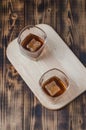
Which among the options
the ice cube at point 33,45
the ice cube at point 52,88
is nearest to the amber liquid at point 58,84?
the ice cube at point 52,88

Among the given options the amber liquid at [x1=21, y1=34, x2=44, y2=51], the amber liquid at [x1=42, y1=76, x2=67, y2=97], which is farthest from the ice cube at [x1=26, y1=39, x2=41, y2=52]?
the amber liquid at [x1=42, y1=76, x2=67, y2=97]

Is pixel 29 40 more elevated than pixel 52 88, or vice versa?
pixel 29 40

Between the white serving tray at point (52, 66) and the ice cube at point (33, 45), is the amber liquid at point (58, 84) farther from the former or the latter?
the ice cube at point (33, 45)

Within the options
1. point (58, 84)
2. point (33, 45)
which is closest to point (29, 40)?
point (33, 45)

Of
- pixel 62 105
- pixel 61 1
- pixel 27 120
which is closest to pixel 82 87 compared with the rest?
pixel 62 105

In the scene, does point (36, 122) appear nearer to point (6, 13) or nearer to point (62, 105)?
point (62, 105)

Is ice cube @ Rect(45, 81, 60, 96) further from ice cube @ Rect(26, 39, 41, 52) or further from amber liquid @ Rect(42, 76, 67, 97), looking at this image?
ice cube @ Rect(26, 39, 41, 52)

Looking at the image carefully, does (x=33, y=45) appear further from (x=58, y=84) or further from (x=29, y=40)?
(x=58, y=84)
